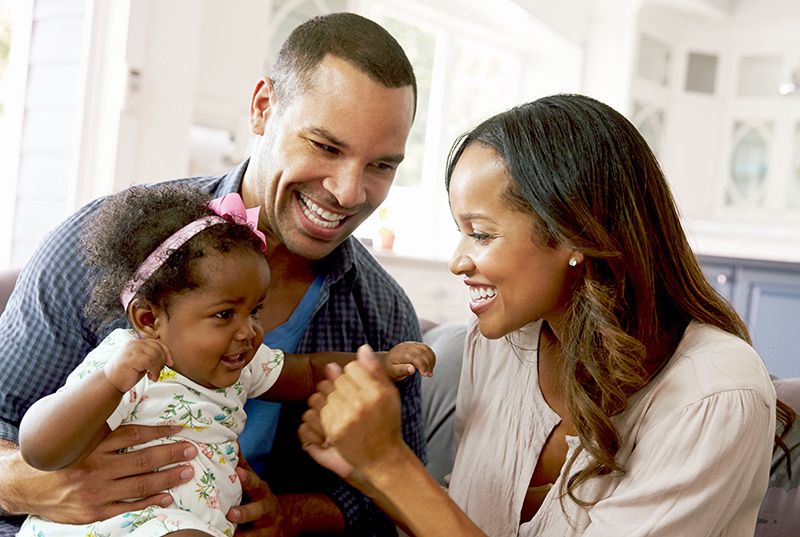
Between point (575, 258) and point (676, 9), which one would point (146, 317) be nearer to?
point (575, 258)

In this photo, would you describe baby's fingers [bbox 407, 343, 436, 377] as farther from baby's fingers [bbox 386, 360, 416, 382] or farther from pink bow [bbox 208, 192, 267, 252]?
pink bow [bbox 208, 192, 267, 252]

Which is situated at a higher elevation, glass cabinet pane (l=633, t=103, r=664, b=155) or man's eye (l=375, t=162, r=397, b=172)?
glass cabinet pane (l=633, t=103, r=664, b=155)

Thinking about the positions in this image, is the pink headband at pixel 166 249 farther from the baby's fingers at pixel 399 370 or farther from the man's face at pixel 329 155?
the baby's fingers at pixel 399 370

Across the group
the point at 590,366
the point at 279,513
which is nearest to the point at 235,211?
the point at 279,513

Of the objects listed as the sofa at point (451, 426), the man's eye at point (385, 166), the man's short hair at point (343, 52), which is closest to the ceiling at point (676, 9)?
the sofa at point (451, 426)

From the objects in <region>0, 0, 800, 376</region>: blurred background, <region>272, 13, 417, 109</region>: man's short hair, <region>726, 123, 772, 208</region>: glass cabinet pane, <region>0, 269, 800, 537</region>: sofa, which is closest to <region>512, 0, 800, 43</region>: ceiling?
<region>0, 0, 800, 376</region>: blurred background

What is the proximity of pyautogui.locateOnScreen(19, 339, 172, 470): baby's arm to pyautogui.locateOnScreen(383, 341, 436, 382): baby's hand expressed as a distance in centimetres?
45

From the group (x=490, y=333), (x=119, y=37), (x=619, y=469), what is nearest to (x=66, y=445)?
(x=490, y=333)

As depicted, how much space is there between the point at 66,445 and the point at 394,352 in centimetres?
60

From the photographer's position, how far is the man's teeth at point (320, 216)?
1.64m

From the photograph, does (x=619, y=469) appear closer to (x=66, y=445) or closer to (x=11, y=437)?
(x=66, y=445)

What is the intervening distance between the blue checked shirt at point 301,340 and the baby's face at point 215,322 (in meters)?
0.24

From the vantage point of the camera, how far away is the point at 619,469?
1259 mm

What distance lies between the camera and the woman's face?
52.1 inches
